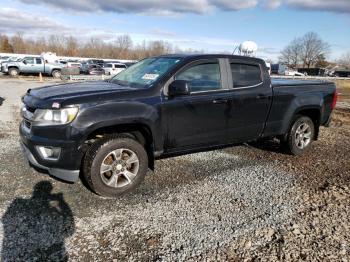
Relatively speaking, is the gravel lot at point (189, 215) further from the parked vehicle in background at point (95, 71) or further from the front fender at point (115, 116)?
the parked vehicle in background at point (95, 71)

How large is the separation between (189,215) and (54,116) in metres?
1.93

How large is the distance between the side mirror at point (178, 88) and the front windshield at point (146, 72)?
Result: 0.93 ft

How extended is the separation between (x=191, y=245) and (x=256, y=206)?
4.14ft

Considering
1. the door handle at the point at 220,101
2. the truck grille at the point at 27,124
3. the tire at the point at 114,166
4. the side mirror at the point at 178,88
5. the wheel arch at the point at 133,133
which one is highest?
the side mirror at the point at 178,88

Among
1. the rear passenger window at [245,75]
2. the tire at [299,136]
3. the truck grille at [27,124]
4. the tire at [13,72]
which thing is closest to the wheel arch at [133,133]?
the truck grille at [27,124]

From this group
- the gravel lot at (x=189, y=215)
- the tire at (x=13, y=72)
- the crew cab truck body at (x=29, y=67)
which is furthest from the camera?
the crew cab truck body at (x=29, y=67)

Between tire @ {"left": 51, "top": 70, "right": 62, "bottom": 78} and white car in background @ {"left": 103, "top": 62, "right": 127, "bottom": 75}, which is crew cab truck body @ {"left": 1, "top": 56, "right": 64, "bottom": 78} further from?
white car in background @ {"left": 103, "top": 62, "right": 127, "bottom": 75}

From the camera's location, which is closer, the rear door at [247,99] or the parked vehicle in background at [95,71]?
the rear door at [247,99]

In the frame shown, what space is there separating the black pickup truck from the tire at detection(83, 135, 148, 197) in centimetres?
1

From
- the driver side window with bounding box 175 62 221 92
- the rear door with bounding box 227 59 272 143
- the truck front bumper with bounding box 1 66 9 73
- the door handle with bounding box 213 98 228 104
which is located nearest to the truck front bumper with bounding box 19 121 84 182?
the driver side window with bounding box 175 62 221 92

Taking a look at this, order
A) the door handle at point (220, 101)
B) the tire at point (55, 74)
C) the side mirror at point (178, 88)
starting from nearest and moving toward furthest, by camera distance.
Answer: the side mirror at point (178, 88) → the door handle at point (220, 101) → the tire at point (55, 74)

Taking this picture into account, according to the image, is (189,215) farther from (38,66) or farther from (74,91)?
(38,66)

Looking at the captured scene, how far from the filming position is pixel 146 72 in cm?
510

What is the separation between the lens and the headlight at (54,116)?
3969mm
